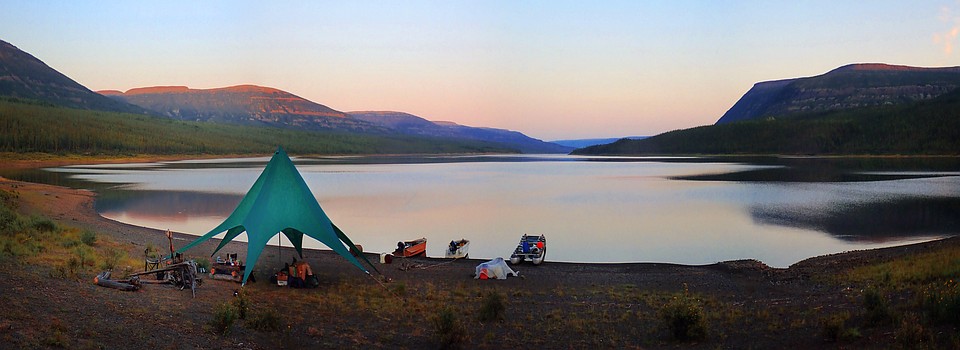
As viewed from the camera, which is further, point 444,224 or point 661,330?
point 444,224

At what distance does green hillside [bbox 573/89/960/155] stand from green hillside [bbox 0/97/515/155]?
97.2 metres

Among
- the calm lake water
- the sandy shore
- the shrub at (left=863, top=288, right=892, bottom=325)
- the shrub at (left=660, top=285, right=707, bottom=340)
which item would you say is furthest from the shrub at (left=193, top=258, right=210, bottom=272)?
the shrub at (left=863, top=288, right=892, bottom=325)

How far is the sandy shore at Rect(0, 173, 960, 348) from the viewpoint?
7852mm

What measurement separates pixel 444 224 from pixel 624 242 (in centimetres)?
909

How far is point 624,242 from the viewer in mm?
24953

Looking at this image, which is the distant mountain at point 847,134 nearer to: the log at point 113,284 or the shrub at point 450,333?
the shrub at point 450,333

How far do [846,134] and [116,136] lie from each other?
137209 millimetres

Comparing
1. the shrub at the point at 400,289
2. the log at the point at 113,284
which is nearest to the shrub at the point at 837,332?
the shrub at the point at 400,289

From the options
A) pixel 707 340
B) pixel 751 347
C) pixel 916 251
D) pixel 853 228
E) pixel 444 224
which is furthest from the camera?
pixel 444 224

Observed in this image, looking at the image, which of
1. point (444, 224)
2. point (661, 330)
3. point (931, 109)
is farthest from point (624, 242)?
point (931, 109)

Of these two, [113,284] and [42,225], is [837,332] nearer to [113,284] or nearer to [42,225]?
[113,284]

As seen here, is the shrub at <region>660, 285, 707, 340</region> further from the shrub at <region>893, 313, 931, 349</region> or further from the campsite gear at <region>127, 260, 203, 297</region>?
the campsite gear at <region>127, 260, 203, 297</region>

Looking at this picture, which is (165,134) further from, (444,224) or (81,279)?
(81,279)

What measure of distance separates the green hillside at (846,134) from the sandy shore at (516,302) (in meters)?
108
